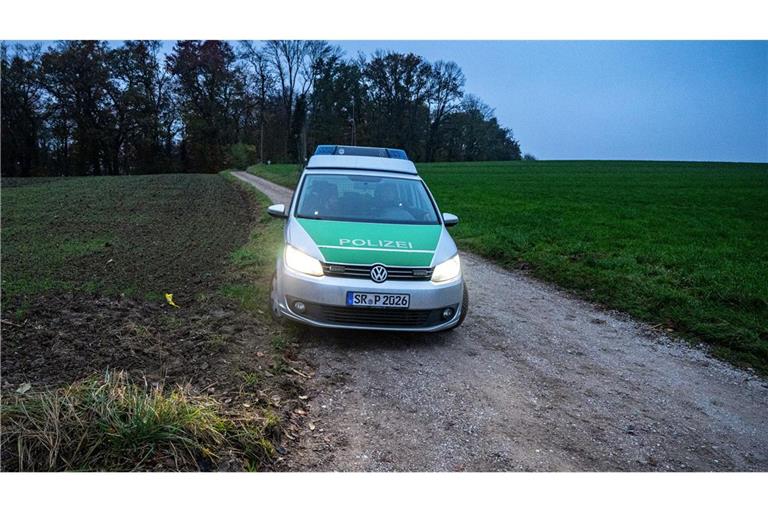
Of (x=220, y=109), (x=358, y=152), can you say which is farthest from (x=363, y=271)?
(x=220, y=109)

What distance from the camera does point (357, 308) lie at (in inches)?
192

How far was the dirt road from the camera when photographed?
3350mm

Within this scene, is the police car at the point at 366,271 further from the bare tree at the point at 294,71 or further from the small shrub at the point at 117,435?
the bare tree at the point at 294,71

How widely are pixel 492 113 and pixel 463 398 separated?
237ft

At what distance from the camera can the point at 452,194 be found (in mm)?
23422

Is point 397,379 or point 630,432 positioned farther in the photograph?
point 397,379

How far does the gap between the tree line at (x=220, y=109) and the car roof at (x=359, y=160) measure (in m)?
23.9

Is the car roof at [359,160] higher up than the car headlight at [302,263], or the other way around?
the car roof at [359,160]

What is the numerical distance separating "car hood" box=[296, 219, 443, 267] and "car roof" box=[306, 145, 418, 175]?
1.26 meters

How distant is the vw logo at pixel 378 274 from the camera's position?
490cm

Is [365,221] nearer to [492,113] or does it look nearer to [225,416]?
[225,416]

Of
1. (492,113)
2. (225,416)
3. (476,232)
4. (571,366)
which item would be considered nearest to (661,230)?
(476,232)

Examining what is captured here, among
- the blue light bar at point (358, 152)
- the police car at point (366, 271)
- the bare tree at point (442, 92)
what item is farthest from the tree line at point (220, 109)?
the police car at point (366, 271)

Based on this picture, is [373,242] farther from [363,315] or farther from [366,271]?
[363,315]
